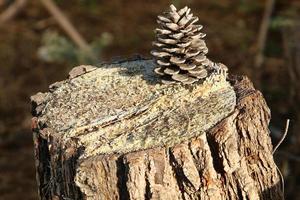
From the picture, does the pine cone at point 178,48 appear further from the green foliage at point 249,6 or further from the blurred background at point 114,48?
the green foliage at point 249,6

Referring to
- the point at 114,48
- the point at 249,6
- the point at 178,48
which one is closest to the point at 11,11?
the point at 114,48

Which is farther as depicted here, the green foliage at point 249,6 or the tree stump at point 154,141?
the green foliage at point 249,6

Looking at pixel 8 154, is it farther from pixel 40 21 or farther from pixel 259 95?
pixel 259 95

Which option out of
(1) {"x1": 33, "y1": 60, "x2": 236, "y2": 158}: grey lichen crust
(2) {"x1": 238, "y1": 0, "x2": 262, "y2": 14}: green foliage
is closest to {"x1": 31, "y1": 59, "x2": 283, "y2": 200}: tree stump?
(1) {"x1": 33, "y1": 60, "x2": 236, "y2": 158}: grey lichen crust

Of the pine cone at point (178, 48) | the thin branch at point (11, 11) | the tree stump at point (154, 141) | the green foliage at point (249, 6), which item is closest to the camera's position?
the tree stump at point (154, 141)

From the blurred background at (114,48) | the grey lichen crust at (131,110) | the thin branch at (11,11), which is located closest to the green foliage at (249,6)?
the blurred background at (114,48)

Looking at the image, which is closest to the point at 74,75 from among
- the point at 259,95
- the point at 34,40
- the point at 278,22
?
the point at 259,95

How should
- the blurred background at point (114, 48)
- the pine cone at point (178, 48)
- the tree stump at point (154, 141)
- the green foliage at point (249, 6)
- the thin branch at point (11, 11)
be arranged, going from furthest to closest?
the thin branch at point (11, 11) < the green foliage at point (249, 6) < the blurred background at point (114, 48) < the pine cone at point (178, 48) < the tree stump at point (154, 141)
